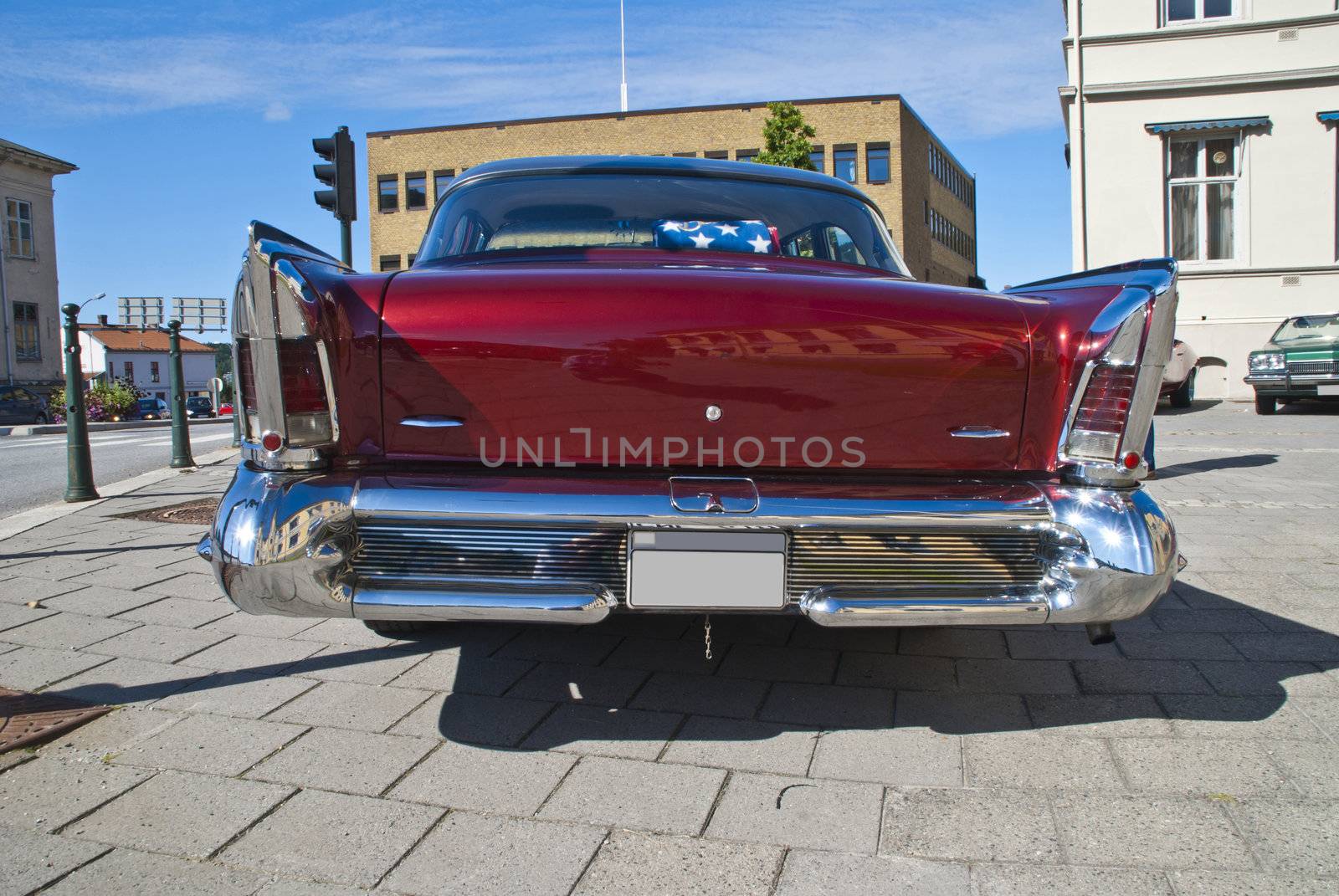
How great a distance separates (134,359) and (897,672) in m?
90.2

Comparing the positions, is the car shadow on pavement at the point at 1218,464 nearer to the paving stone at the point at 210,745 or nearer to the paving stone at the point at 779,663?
the paving stone at the point at 779,663

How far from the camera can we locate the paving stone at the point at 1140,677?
3.04 meters

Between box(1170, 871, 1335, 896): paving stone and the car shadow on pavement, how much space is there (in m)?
6.67

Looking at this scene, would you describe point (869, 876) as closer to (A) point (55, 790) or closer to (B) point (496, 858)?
(B) point (496, 858)

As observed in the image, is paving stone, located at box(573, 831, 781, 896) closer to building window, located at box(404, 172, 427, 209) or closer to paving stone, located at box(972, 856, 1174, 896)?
paving stone, located at box(972, 856, 1174, 896)

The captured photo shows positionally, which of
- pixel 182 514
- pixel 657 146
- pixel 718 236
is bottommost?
pixel 182 514

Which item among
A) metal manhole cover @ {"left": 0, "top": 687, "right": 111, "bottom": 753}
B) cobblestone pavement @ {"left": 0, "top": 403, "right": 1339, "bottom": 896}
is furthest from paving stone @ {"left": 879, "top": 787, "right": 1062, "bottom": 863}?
metal manhole cover @ {"left": 0, "top": 687, "right": 111, "bottom": 753}

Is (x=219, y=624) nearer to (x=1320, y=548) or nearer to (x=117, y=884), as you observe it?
(x=117, y=884)

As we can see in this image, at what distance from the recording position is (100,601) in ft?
13.6

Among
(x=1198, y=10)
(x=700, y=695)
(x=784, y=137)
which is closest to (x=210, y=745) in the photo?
(x=700, y=695)

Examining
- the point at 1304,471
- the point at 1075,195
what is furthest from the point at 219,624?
the point at 1075,195

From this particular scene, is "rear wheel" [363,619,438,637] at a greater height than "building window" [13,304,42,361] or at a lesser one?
lesser

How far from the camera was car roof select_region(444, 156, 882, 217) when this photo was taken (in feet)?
12.1

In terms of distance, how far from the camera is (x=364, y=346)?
2.40m
